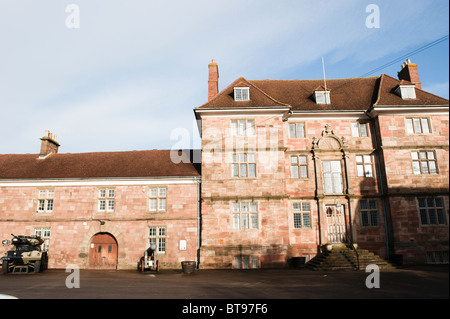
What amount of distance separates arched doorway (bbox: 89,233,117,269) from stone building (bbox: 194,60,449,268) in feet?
21.1

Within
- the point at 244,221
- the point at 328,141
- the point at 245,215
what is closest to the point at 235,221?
the point at 244,221

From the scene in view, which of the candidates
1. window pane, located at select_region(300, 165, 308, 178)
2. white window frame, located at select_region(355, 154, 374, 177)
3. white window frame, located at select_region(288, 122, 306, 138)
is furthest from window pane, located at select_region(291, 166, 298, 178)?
white window frame, located at select_region(355, 154, 374, 177)

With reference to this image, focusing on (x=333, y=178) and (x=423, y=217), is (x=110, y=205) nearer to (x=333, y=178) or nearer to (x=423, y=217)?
(x=333, y=178)

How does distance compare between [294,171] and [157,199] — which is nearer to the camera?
[294,171]

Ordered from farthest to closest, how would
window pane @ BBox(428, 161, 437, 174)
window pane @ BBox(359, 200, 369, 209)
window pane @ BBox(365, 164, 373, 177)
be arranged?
window pane @ BBox(365, 164, 373, 177)
window pane @ BBox(359, 200, 369, 209)
window pane @ BBox(428, 161, 437, 174)

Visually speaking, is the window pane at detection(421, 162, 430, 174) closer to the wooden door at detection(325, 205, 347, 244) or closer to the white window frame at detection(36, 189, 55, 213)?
the wooden door at detection(325, 205, 347, 244)

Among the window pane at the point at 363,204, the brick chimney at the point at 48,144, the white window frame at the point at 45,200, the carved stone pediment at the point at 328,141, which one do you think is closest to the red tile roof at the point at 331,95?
the carved stone pediment at the point at 328,141

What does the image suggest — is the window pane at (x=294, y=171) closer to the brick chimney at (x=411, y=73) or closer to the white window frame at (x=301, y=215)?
the white window frame at (x=301, y=215)

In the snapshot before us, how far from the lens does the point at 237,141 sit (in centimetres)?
2100

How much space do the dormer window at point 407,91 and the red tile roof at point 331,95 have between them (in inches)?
13.1

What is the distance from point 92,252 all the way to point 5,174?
9.26m

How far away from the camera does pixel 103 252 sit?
2111 cm

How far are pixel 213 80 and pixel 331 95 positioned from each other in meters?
9.05

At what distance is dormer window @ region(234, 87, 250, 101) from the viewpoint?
2202 cm
